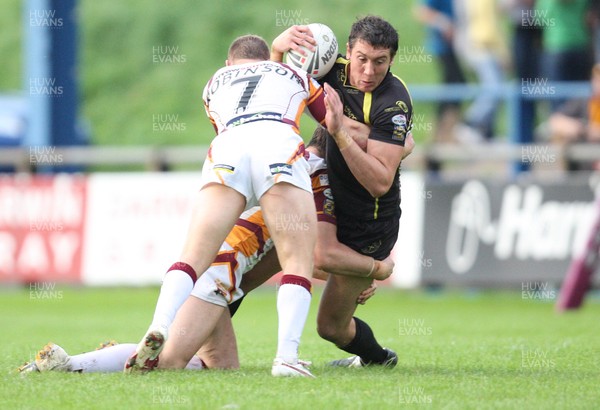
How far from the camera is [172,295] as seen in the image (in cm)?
658

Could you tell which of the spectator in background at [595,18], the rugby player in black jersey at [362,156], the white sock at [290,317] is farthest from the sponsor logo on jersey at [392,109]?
the spectator in background at [595,18]

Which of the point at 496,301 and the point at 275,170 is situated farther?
the point at 496,301

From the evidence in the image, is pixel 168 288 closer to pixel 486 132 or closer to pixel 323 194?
pixel 323 194

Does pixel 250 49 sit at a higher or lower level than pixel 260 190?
higher

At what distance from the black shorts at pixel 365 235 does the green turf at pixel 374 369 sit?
0.73m

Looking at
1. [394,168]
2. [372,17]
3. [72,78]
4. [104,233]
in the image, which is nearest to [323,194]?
[394,168]

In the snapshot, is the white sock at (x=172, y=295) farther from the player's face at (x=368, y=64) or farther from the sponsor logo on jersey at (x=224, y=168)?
the player's face at (x=368, y=64)

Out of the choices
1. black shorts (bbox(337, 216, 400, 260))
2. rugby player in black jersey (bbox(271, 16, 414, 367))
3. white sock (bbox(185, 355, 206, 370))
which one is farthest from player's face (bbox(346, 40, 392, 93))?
white sock (bbox(185, 355, 206, 370))

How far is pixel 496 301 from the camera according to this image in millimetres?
15000

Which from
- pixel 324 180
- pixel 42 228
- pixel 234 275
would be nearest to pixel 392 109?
pixel 324 180

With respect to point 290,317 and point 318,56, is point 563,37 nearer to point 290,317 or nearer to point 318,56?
point 318,56

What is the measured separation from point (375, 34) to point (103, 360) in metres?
2.42

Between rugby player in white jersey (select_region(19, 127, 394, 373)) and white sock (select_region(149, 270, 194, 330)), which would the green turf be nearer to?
rugby player in white jersey (select_region(19, 127, 394, 373))

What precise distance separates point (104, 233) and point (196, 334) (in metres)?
8.70
